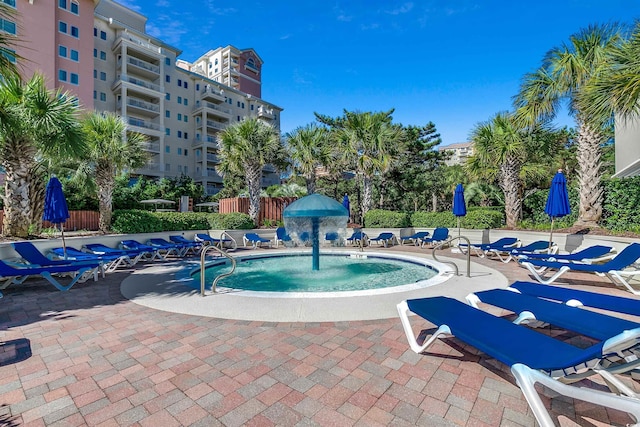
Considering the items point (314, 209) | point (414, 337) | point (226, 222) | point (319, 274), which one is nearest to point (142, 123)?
point (226, 222)

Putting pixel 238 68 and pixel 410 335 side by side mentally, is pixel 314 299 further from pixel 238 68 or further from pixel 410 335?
pixel 238 68

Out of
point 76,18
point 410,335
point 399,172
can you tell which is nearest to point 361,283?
point 410,335

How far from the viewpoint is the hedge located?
12672 mm

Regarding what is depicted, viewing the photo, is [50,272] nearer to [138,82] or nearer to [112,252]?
[112,252]

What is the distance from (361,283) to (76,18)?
149ft

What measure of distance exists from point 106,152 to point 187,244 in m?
4.67

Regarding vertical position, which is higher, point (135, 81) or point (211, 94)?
point (211, 94)

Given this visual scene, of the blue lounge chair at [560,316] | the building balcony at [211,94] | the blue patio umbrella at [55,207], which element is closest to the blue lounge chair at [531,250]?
the blue lounge chair at [560,316]

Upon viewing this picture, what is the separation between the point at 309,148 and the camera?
59.9 ft

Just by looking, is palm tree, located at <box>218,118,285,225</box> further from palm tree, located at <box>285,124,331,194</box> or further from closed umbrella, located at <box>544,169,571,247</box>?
closed umbrella, located at <box>544,169,571,247</box>

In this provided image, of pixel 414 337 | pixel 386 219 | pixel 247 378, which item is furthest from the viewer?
pixel 386 219

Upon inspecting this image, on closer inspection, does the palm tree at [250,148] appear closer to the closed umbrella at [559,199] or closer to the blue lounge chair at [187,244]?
the blue lounge chair at [187,244]

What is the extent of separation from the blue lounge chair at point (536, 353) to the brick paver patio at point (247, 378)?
1.37 feet

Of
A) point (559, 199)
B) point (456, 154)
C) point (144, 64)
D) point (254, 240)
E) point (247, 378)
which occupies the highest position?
point (456, 154)
